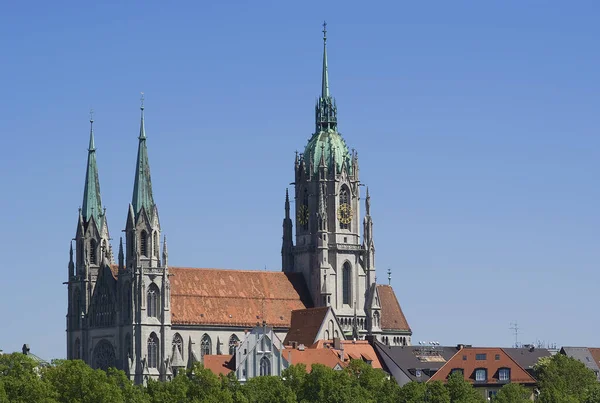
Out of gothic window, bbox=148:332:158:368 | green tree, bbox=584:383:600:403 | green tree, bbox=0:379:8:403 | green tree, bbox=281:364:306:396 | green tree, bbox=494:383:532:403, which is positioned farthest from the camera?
gothic window, bbox=148:332:158:368

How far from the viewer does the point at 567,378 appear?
16325 cm

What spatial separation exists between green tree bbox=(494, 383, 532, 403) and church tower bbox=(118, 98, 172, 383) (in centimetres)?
3779

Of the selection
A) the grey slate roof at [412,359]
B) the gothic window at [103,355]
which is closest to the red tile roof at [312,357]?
→ the grey slate roof at [412,359]

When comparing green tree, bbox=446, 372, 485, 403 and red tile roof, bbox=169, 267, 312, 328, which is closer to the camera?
green tree, bbox=446, 372, 485, 403

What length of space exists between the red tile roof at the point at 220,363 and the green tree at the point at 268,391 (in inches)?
740

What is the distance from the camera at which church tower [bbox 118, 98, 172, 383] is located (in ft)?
589

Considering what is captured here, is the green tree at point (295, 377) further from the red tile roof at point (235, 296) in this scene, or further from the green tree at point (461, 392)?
the red tile roof at point (235, 296)

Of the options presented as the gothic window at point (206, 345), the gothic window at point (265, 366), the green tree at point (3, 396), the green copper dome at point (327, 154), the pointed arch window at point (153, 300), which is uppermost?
the green copper dome at point (327, 154)

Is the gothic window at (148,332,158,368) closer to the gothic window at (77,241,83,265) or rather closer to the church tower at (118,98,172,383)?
the church tower at (118,98,172,383)

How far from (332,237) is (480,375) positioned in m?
31.7

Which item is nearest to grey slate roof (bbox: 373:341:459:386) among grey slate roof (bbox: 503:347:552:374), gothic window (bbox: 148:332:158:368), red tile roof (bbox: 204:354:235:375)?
grey slate roof (bbox: 503:347:552:374)

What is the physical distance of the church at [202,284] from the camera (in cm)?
18100

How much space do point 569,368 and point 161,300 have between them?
39.9 m

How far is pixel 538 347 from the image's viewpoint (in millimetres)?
194500
